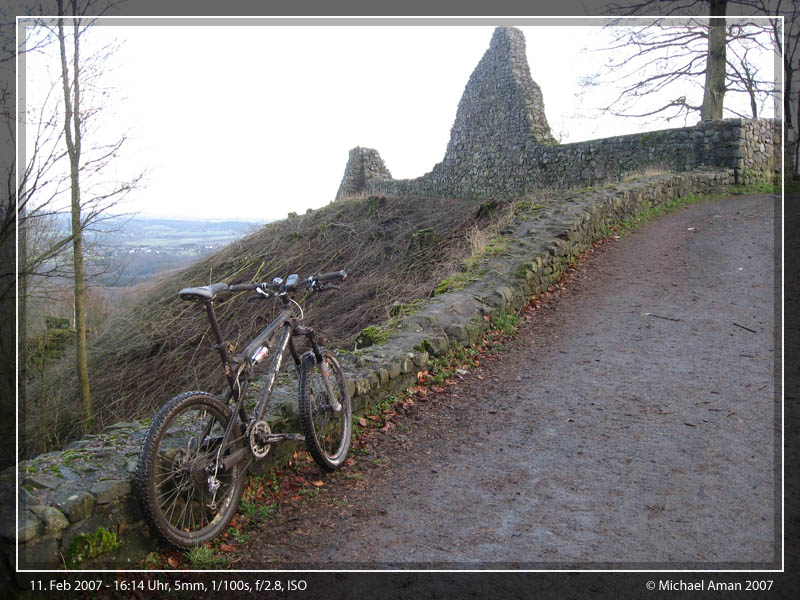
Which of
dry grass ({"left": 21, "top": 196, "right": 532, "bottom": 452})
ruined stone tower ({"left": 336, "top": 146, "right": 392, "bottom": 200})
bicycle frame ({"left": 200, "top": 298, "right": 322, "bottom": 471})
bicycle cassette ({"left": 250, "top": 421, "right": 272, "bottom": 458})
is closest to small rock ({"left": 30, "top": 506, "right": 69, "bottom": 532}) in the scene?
bicycle frame ({"left": 200, "top": 298, "right": 322, "bottom": 471})

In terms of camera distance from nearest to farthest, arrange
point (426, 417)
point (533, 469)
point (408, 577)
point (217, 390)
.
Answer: point (408, 577), point (533, 469), point (426, 417), point (217, 390)

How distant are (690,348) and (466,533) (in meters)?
3.98

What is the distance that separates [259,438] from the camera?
3.54 m

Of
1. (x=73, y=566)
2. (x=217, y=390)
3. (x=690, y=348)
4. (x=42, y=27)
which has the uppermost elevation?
(x=42, y=27)

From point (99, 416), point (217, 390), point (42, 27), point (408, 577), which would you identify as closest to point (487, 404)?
point (408, 577)

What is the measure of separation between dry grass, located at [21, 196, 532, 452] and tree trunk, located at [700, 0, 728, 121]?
790 cm

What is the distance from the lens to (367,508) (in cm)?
361

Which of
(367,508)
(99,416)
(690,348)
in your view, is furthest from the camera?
(99,416)

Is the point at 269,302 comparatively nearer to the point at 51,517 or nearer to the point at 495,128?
the point at 495,128

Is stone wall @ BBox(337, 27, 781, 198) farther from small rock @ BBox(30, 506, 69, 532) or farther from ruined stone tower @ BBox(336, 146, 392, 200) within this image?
small rock @ BBox(30, 506, 69, 532)

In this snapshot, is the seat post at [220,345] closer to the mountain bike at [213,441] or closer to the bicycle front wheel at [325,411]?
the mountain bike at [213,441]

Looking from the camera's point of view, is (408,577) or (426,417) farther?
(426,417)

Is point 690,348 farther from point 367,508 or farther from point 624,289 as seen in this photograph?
point 367,508

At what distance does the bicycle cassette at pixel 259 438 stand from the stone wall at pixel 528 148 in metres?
14.2
